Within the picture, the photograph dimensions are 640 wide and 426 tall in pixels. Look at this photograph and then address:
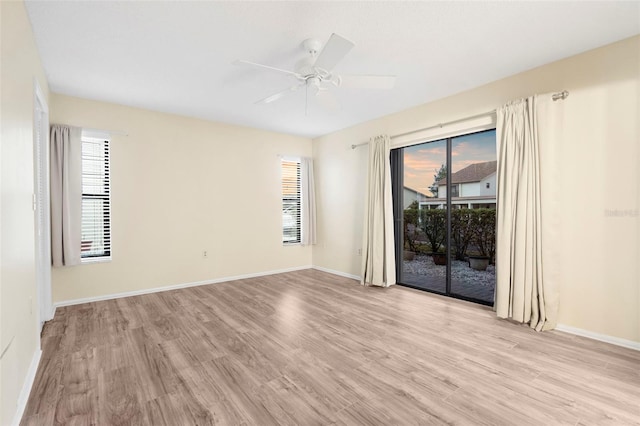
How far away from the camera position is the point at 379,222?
4.74 m

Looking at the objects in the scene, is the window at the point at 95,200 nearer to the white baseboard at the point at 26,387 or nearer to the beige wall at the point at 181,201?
the beige wall at the point at 181,201

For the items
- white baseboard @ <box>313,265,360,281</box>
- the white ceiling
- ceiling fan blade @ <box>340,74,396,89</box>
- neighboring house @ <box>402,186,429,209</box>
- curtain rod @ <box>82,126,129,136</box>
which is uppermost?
the white ceiling

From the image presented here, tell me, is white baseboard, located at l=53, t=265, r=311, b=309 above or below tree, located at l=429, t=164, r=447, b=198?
below

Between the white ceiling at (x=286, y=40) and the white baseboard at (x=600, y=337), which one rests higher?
the white ceiling at (x=286, y=40)

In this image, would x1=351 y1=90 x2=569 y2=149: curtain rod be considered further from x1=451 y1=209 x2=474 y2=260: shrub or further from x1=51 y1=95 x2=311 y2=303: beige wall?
x1=51 y1=95 x2=311 y2=303: beige wall

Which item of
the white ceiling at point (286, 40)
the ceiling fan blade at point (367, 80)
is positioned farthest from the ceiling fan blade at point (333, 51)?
the white ceiling at point (286, 40)

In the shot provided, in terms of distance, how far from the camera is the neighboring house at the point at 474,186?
4074 millimetres

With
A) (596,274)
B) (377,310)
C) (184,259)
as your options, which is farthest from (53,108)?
(596,274)

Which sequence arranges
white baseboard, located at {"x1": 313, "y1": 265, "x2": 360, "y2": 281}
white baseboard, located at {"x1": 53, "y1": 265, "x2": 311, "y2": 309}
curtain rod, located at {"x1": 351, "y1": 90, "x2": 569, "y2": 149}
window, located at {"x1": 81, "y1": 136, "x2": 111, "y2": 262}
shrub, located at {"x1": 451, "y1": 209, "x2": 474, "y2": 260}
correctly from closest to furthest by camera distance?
1. curtain rod, located at {"x1": 351, "y1": 90, "x2": 569, "y2": 149}
2. white baseboard, located at {"x1": 53, "y1": 265, "x2": 311, "y2": 309}
3. window, located at {"x1": 81, "y1": 136, "x2": 111, "y2": 262}
4. shrub, located at {"x1": 451, "y1": 209, "x2": 474, "y2": 260}
5. white baseboard, located at {"x1": 313, "y1": 265, "x2": 360, "y2": 281}

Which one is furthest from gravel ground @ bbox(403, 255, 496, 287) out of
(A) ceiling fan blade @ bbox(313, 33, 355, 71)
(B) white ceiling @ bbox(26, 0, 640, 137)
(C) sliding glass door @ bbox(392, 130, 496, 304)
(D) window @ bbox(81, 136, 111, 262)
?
(D) window @ bbox(81, 136, 111, 262)

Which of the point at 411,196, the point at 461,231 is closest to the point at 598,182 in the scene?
the point at 461,231

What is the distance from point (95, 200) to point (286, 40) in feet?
11.3

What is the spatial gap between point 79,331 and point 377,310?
3195mm

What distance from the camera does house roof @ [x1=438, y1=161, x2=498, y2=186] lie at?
13.4 feet
